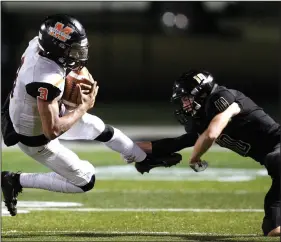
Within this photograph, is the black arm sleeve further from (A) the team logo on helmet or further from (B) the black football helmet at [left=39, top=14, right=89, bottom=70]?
(A) the team logo on helmet

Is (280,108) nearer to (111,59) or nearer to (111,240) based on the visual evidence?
(111,59)

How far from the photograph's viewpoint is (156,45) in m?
22.6

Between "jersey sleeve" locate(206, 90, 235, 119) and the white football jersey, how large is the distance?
994 millimetres

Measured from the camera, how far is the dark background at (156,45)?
2203 centimetres

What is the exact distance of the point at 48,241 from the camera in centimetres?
611

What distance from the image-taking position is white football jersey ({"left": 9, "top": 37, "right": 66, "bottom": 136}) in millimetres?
6148

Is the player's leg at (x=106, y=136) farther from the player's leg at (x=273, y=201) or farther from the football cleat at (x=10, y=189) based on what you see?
the player's leg at (x=273, y=201)

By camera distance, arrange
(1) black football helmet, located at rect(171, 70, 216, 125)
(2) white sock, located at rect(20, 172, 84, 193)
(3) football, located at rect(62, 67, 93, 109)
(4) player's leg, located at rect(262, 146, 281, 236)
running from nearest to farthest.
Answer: (4) player's leg, located at rect(262, 146, 281, 236) → (1) black football helmet, located at rect(171, 70, 216, 125) → (3) football, located at rect(62, 67, 93, 109) → (2) white sock, located at rect(20, 172, 84, 193)

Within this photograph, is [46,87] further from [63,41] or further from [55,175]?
[55,175]

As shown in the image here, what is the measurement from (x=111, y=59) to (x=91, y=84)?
15718mm

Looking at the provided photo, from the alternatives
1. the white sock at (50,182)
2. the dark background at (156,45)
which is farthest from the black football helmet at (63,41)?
the dark background at (156,45)

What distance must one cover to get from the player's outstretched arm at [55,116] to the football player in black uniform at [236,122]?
625mm

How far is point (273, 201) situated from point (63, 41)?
5.86 feet

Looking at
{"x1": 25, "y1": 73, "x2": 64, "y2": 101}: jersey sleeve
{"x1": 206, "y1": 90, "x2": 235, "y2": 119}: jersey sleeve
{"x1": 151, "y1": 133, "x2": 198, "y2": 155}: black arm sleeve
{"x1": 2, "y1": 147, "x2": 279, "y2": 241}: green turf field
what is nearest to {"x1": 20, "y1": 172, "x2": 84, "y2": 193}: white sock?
{"x1": 2, "y1": 147, "x2": 279, "y2": 241}: green turf field
